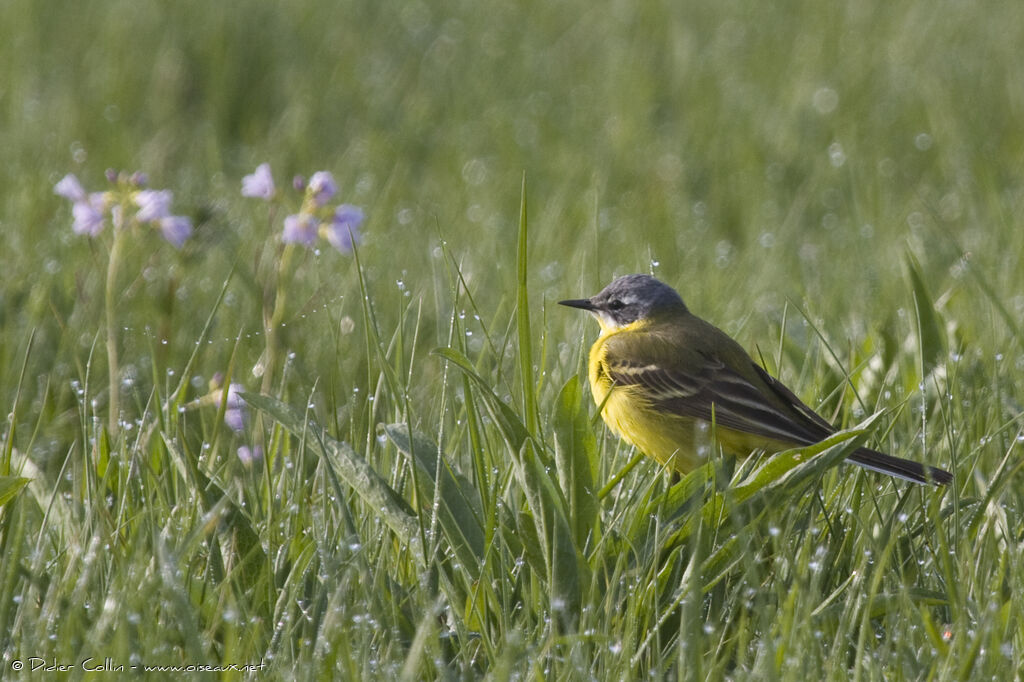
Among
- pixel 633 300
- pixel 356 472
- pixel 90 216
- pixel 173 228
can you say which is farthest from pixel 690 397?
pixel 90 216

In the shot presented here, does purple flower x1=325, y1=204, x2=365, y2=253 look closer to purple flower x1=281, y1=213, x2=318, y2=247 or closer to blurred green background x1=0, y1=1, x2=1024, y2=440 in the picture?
purple flower x1=281, y1=213, x2=318, y2=247

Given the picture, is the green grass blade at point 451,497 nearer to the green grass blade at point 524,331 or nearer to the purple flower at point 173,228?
the green grass blade at point 524,331

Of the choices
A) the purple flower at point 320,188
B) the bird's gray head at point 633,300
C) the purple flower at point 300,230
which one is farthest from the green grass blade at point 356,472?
the bird's gray head at point 633,300

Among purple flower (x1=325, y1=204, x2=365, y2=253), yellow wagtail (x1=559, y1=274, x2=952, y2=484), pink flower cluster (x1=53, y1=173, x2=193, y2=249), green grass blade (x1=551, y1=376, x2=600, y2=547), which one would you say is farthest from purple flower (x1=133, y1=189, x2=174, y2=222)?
green grass blade (x1=551, y1=376, x2=600, y2=547)

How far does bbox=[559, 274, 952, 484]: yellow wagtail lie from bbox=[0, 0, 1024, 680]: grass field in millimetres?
123

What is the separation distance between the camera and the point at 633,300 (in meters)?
4.42

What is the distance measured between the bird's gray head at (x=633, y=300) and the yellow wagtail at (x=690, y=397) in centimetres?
12

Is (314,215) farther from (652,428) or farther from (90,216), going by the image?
(652,428)

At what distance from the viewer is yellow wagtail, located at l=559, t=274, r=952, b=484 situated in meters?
3.78

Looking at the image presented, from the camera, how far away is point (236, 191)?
7219mm

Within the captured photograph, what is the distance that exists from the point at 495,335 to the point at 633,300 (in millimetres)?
724

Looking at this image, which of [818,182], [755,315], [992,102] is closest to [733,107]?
[818,182]

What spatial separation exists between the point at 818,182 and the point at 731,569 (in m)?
4.93

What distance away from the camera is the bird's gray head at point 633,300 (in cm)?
438
